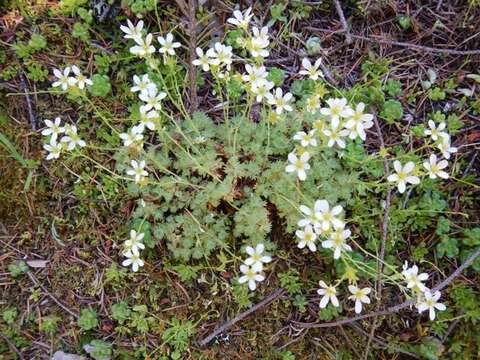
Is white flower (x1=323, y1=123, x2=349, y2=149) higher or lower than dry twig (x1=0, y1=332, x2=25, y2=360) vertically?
higher

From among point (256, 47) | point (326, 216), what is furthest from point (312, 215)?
point (256, 47)

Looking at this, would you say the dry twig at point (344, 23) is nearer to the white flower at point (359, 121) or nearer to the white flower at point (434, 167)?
the white flower at point (359, 121)

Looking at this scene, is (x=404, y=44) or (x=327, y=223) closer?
(x=327, y=223)

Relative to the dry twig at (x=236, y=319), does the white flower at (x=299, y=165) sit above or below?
above

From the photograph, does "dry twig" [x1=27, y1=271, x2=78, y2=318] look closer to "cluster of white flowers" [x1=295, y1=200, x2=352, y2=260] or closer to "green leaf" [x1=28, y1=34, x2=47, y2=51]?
"green leaf" [x1=28, y1=34, x2=47, y2=51]

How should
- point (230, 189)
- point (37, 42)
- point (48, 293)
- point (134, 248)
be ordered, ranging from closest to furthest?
1. point (134, 248)
2. point (230, 189)
3. point (48, 293)
4. point (37, 42)

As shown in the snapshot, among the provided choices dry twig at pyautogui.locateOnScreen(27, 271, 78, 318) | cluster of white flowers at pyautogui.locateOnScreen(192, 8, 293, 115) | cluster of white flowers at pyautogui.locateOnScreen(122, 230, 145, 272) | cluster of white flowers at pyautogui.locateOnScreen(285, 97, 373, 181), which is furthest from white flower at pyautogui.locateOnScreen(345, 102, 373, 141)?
dry twig at pyautogui.locateOnScreen(27, 271, 78, 318)

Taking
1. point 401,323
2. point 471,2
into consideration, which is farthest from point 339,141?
point 471,2

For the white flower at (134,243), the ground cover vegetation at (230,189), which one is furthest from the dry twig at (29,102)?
the white flower at (134,243)

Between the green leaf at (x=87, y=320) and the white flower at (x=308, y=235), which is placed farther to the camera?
the green leaf at (x=87, y=320)

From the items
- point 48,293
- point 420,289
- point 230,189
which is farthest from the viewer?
point 48,293

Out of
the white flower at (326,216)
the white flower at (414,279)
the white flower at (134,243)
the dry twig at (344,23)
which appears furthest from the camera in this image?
the dry twig at (344,23)

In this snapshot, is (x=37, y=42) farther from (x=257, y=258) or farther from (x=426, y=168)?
(x=426, y=168)
